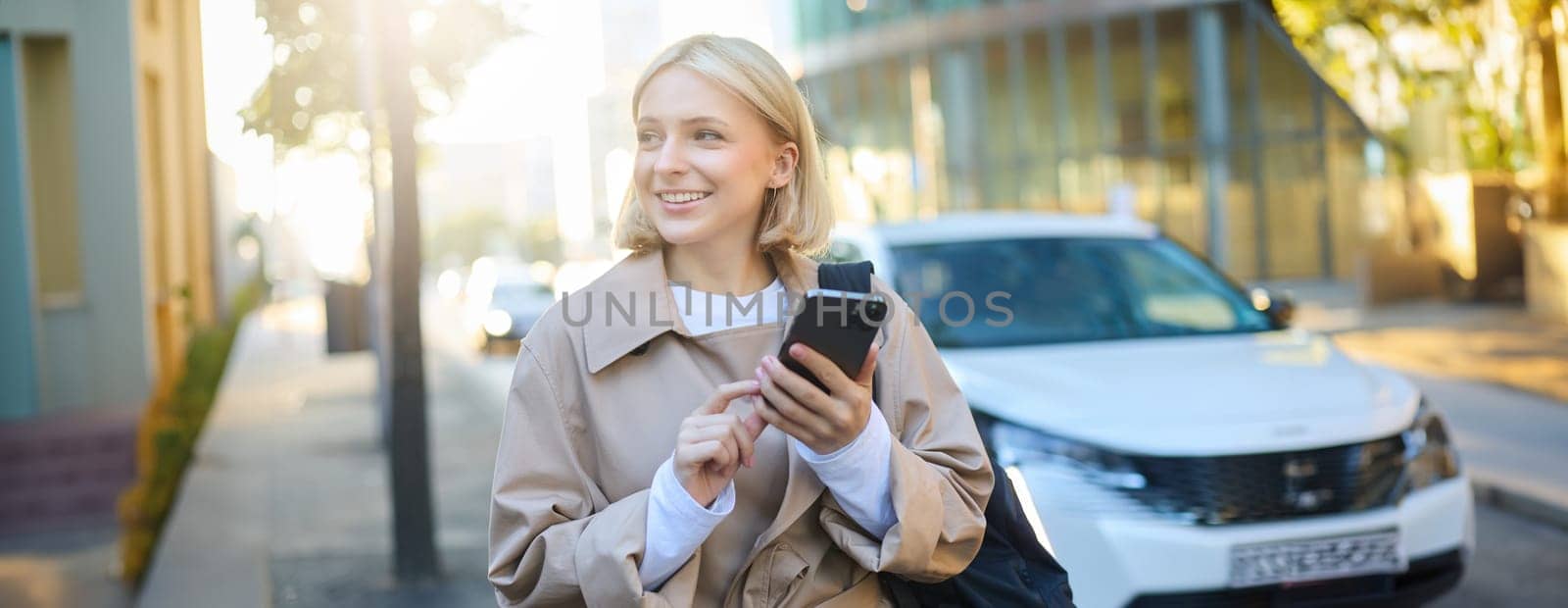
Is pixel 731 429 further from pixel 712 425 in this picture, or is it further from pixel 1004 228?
pixel 1004 228

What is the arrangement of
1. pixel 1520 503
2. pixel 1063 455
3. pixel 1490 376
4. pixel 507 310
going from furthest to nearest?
pixel 507 310
pixel 1490 376
pixel 1520 503
pixel 1063 455

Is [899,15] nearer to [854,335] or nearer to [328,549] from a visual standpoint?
[328,549]

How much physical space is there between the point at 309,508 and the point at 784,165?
7.21 meters

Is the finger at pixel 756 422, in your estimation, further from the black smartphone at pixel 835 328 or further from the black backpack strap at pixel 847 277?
the black backpack strap at pixel 847 277

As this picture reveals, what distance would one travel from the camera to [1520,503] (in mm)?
7137

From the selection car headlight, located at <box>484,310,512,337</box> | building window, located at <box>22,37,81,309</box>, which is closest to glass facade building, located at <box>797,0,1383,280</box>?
car headlight, located at <box>484,310,512,337</box>

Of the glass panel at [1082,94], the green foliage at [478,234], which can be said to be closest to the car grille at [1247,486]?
the glass panel at [1082,94]

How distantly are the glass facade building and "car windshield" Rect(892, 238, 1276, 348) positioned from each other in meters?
21.5

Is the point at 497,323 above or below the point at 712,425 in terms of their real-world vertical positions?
below

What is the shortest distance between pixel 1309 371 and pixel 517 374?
3.50 meters

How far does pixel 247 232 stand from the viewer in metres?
38.3

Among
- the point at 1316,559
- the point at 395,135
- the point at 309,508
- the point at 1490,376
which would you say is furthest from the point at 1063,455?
the point at 1490,376

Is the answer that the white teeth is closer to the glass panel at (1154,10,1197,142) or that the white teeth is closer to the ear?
the ear

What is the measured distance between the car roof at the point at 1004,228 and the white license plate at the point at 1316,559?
6.78 feet
